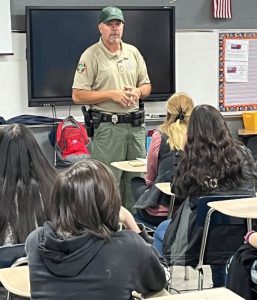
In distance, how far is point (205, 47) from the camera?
21.9 ft

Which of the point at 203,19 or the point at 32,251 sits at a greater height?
the point at 203,19

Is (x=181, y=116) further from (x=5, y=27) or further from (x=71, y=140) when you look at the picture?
(x=5, y=27)

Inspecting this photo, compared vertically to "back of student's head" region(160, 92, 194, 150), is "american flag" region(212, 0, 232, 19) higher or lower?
higher

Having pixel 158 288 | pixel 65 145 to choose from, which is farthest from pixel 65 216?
pixel 65 145

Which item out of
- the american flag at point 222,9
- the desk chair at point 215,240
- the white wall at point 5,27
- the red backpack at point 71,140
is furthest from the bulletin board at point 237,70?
the desk chair at point 215,240

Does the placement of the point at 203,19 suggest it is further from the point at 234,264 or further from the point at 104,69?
the point at 234,264

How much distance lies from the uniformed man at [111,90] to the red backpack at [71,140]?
902mm

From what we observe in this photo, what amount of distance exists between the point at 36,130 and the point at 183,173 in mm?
3214

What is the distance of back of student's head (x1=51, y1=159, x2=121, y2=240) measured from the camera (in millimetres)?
1867

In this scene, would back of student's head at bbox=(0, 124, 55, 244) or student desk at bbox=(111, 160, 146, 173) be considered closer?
back of student's head at bbox=(0, 124, 55, 244)

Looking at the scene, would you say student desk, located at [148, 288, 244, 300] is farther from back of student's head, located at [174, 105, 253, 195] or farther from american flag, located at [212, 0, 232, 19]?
american flag, located at [212, 0, 232, 19]

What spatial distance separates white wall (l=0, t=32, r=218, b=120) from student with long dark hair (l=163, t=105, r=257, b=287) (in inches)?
126

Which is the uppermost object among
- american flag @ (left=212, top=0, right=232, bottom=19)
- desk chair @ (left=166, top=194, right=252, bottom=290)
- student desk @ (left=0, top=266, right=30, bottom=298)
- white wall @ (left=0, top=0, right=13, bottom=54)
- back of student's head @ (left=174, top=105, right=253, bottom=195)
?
american flag @ (left=212, top=0, right=232, bottom=19)

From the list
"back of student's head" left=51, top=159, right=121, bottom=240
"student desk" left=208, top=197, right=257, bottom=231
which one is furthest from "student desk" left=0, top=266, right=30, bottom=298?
"student desk" left=208, top=197, right=257, bottom=231
